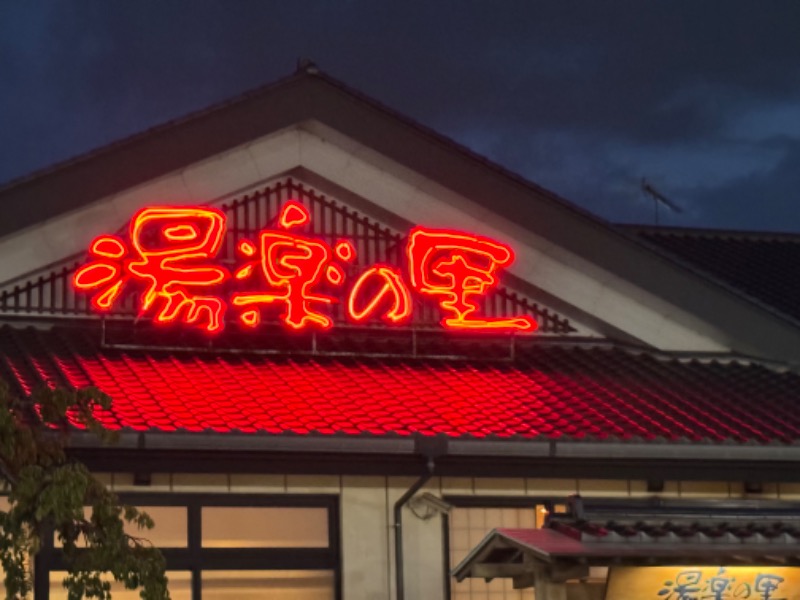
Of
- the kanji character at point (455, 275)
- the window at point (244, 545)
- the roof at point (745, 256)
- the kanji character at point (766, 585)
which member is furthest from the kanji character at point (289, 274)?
the kanji character at point (766, 585)

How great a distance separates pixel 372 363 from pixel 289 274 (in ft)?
4.76

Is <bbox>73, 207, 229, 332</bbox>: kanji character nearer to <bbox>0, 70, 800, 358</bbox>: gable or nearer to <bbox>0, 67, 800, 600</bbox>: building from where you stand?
<bbox>0, 67, 800, 600</bbox>: building

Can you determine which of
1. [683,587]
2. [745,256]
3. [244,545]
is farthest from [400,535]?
[745,256]

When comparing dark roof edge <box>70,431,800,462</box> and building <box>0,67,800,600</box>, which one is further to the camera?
building <box>0,67,800,600</box>

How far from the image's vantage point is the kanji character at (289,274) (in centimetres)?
1919

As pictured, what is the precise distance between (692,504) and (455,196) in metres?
7.76

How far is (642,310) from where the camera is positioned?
21250mm

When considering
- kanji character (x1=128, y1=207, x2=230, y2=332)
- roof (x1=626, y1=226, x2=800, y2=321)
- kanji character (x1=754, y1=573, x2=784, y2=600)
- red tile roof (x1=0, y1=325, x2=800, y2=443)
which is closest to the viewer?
kanji character (x1=754, y1=573, x2=784, y2=600)

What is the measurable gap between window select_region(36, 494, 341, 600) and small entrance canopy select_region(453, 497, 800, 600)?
349cm

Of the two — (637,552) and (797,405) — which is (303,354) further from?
(637,552)

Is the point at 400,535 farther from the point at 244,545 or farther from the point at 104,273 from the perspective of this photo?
the point at 104,273

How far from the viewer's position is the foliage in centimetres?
1152

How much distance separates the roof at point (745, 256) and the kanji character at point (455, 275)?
4.86m

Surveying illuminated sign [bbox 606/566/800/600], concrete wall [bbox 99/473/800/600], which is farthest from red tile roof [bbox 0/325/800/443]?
illuminated sign [bbox 606/566/800/600]
